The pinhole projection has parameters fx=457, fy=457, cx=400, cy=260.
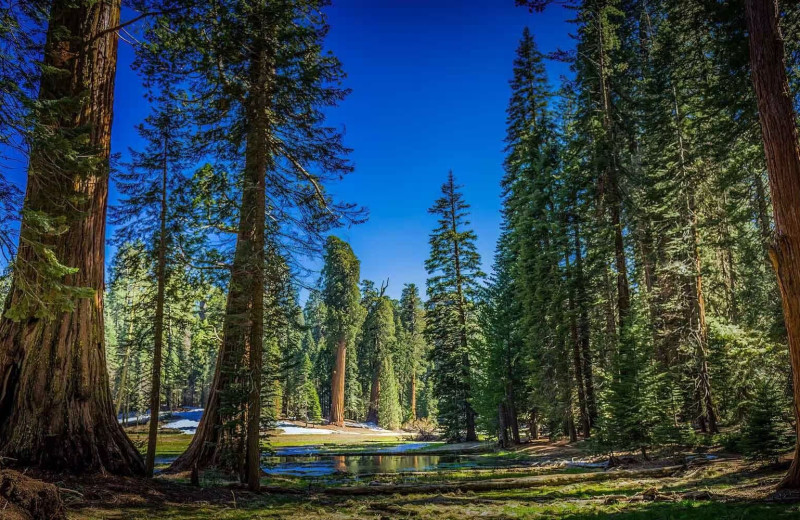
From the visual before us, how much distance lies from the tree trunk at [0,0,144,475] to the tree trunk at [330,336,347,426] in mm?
34952

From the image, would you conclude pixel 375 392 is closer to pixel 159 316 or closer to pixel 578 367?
pixel 578 367

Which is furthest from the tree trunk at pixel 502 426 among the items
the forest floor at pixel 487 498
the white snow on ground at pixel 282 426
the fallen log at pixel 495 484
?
the white snow on ground at pixel 282 426

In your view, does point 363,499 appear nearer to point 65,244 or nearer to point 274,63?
point 65,244

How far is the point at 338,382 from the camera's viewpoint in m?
43.9

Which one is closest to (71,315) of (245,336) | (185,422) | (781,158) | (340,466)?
(245,336)

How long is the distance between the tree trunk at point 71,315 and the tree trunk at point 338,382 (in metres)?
35.0

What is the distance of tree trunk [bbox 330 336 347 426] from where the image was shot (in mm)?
43062

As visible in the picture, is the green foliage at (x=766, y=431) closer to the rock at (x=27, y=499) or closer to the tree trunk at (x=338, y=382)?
the rock at (x=27, y=499)

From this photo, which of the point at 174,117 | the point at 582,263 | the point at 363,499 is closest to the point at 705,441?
the point at 582,263

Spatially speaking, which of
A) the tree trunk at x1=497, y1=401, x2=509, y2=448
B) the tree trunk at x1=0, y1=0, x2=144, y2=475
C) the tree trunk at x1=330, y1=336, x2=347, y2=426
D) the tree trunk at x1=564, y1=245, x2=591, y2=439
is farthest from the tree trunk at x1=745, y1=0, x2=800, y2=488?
the tree trunk at x1=330, y1=336, x2=347, y2=426

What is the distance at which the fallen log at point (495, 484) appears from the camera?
9.27 metres

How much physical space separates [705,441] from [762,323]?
513cm

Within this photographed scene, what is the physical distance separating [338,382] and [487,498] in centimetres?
3683

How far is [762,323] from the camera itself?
54.0 feet
